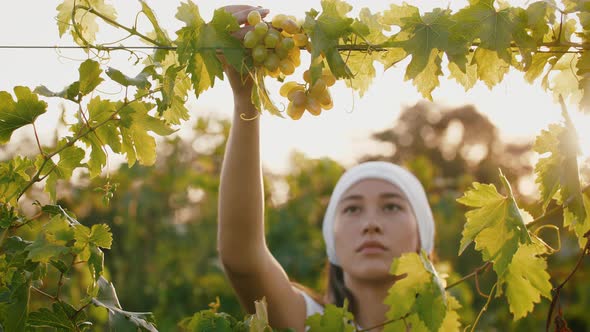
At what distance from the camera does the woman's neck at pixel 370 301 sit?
276 centimetres

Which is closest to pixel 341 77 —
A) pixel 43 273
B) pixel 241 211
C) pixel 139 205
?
pixel 43 273

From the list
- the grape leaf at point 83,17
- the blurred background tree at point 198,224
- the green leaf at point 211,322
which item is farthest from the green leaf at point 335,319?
the blurred background tree at point 198,224

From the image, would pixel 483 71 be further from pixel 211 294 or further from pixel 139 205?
pixel 139 205

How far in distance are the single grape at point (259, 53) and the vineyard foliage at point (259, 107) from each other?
32 millimetres

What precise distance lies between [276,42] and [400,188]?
1.62m

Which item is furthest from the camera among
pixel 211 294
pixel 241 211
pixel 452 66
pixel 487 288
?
pixel 487 288

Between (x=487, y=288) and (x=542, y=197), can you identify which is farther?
(x=487, y=288)

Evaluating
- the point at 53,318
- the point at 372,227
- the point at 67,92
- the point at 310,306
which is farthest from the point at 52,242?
the point at 372,227

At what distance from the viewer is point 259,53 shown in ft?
4.89

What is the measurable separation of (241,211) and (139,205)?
5743 millimetres

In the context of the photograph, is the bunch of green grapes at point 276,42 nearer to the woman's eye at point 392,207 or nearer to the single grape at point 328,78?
the single grape at point 328,78

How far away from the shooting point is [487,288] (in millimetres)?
9250

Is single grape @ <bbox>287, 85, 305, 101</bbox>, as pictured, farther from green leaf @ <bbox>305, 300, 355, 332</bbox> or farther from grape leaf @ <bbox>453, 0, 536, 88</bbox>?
green leaf @ <bbox>305, 300, 355, 332</bbox>

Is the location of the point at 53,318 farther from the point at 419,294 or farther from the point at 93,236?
the point at 419,294
